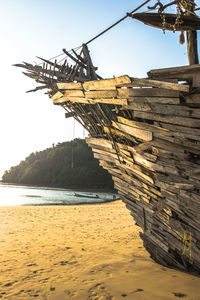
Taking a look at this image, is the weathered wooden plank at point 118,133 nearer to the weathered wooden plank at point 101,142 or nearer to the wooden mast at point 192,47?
the weathered wooden plank at point 101,142

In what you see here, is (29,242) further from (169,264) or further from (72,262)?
(169,264)

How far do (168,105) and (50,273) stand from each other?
4828 millimetres

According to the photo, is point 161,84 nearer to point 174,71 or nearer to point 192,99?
point 174,71

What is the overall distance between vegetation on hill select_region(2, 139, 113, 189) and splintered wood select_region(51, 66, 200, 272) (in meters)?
77.5

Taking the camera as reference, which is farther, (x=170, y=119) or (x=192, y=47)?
(x=192, y=47)

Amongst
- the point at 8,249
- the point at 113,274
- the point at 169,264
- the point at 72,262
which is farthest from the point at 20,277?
the point at 169,264

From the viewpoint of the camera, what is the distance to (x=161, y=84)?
3.37 meters

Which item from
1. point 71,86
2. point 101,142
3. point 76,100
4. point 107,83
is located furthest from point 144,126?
point 71,86

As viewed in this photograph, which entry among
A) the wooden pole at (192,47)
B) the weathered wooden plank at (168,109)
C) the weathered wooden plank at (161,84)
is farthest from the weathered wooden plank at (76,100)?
the wooden pole at (192,47)

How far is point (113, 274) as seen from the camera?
5.03m

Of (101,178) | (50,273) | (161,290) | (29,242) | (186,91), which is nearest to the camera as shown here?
(186,91)

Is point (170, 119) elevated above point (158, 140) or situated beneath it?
elevated above

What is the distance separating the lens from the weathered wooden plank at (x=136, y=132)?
4.19 metres

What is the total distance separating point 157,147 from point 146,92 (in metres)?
1.07
